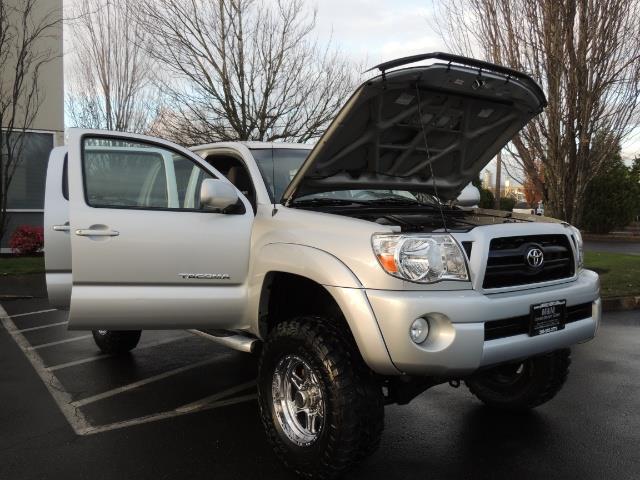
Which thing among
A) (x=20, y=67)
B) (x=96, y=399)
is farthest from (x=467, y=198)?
(x=20, y=67)

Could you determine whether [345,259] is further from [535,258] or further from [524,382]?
[524,382]

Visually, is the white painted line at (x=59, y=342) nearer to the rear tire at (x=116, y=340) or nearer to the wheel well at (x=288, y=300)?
the rear tire at (x=116, y=340)

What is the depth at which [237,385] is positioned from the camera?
511cm

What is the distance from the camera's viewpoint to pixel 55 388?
195 inches

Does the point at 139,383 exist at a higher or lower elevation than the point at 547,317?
lower

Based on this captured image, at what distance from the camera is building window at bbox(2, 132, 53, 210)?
1387cm

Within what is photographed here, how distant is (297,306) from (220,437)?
1006 mm

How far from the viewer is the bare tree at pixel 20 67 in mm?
11977

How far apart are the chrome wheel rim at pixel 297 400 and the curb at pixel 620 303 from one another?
22.4ft

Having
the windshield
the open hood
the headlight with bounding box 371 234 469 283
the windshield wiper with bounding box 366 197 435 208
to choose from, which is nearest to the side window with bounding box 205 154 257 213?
the windshield

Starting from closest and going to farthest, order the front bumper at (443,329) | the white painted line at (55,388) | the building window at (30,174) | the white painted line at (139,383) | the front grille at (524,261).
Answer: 1. the front bumper at (443,329)
2. the front grille at (524,261)
3. the white painted line at (55,388)
4. the white painted line at (139,383)
5. the building window at (30,174)

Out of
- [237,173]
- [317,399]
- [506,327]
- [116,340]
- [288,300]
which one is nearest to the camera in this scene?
[506,327]

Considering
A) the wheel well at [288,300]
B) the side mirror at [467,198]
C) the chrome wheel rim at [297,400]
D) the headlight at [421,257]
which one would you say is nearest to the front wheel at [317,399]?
the chrome wheel rim at [297,400]

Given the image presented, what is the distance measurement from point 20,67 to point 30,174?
8.42 feet
